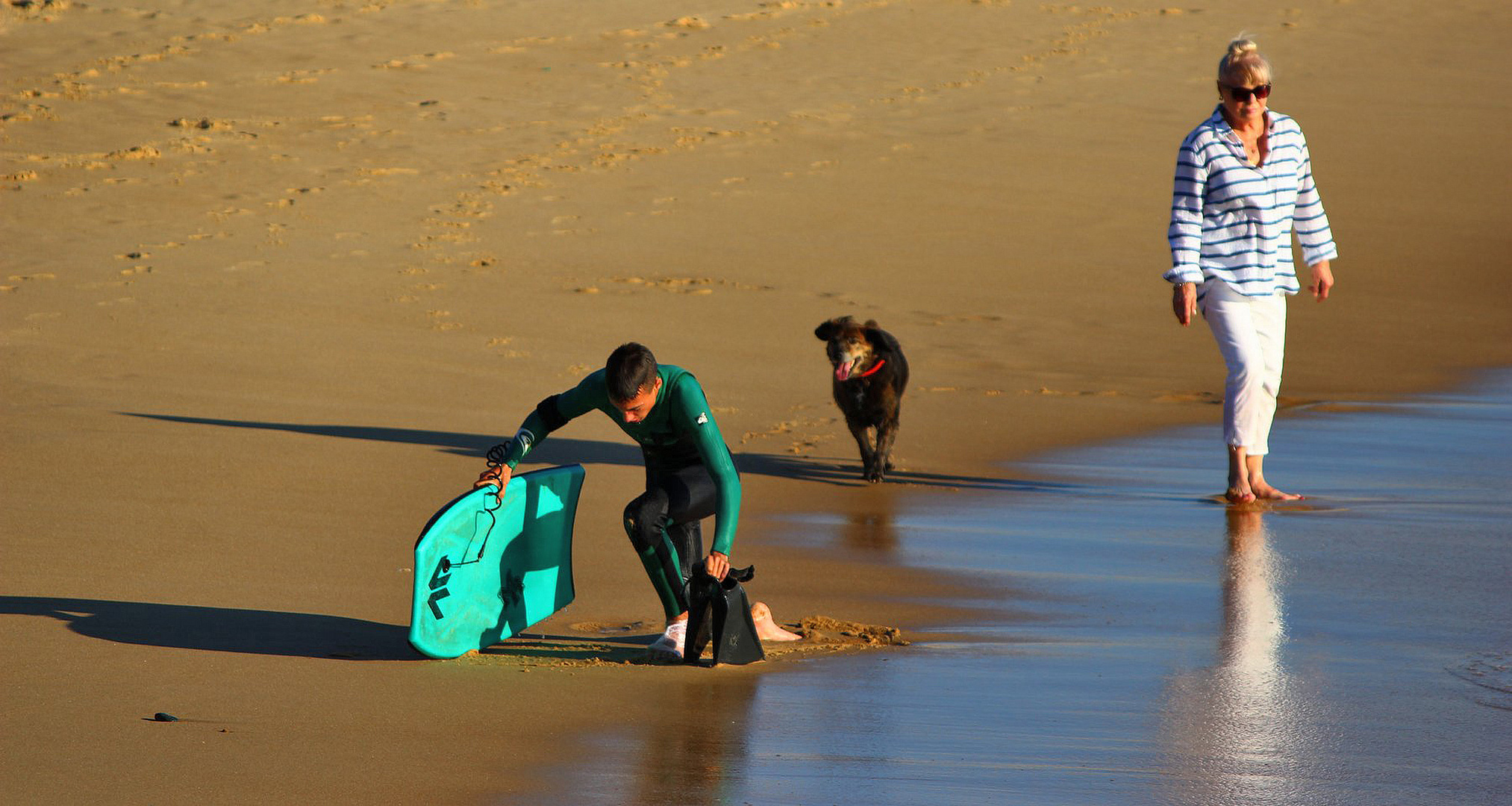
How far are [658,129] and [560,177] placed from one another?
2423 mm

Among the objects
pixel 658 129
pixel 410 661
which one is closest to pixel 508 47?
pixel 658 129

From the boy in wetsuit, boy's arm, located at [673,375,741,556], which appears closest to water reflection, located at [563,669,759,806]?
the boy in wetsuit

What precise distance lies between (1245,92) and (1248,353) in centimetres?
117

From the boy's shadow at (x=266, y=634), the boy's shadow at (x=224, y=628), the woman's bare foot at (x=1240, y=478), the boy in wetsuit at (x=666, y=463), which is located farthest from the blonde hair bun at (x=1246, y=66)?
the boy's shadow at (x=224, y=628)

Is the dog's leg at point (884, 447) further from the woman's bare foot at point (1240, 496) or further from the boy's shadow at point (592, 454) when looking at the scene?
the woman's bare foot at point (1240, 496)

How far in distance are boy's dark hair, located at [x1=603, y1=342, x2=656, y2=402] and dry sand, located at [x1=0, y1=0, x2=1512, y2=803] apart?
86 cm

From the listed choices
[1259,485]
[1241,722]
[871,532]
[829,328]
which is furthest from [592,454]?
[1241,722]

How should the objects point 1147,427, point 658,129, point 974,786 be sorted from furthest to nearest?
point 658,129 < point 1147,427 < point 974,786

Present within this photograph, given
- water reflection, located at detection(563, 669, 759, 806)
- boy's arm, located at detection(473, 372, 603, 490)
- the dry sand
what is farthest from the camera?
boy's arm, located at detection(473, 372, 603, 490)

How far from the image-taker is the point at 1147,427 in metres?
9.70

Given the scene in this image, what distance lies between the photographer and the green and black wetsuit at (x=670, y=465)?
527 centimetres

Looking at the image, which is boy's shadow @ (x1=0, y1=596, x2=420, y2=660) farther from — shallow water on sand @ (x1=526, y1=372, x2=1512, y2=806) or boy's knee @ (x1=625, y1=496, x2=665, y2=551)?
shallow water on sand @ (x1=526, y1=372, x2=1512, y2=806)

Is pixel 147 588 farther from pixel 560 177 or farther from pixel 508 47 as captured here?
pixel 508 47

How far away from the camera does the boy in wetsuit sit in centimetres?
511
